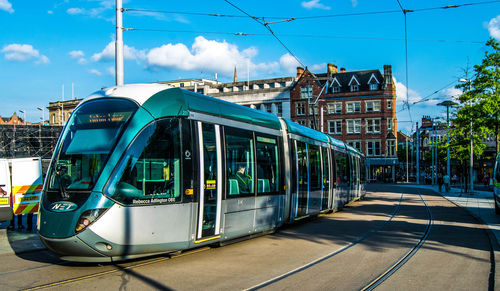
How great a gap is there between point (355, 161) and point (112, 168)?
18665 mm

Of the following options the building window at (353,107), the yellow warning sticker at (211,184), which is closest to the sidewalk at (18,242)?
the yellow warning sticker at (211,184)

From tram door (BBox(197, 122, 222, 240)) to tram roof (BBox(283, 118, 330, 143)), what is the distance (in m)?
4.26

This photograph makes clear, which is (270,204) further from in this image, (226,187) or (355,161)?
(355,161)

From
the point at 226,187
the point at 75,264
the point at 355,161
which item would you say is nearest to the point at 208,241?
the point at 226,187

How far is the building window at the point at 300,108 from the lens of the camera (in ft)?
228

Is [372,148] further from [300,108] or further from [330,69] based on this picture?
[330,69]

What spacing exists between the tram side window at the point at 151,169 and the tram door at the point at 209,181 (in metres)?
0.63

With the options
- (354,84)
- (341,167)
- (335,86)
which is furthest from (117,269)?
(335,86)

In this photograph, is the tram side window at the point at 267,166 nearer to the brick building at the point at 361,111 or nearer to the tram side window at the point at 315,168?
the tram side window at the point at 315,168

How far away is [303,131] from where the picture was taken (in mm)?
14531

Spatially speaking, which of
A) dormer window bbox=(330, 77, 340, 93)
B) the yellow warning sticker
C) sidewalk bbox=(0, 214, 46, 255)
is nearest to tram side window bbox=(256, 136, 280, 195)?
the yellow warning sticker

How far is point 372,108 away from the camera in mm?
67500

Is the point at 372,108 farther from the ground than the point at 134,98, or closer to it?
farther from the ground

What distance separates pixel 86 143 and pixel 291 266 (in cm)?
413
